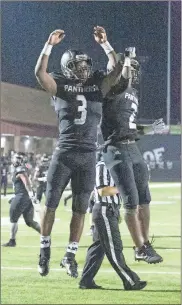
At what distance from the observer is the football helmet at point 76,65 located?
499 cm

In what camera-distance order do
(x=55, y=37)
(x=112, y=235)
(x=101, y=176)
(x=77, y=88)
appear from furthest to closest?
(x=112, y=235)
(x=101, y=176)
(x=77, y=88)
(x=55, y=37)

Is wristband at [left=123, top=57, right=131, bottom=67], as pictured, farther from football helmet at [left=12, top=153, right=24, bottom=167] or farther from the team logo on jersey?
football helmet at [left=12, top=153, right=24, bottom=167]

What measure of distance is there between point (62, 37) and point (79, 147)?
63cm

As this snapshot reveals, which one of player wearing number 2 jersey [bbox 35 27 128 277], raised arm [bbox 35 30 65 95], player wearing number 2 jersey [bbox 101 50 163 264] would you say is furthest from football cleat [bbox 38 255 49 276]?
raised arm [bbox 35 30 65 95]

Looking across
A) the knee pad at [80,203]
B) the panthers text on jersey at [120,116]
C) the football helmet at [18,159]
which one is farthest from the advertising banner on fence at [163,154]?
the knee pad at [80,203]

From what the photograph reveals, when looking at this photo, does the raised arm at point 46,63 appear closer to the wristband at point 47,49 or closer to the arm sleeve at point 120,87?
the wristband at point 47,49

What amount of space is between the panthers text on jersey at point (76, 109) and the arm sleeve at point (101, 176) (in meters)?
0.63

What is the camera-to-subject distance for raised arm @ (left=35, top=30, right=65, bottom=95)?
4.96m

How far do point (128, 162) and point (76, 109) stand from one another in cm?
59

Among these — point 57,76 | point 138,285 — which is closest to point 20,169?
point 138,285

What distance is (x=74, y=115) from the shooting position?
5.04 meters

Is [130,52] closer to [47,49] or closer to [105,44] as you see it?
[105,44]

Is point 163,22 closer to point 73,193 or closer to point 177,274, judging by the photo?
point 73,193

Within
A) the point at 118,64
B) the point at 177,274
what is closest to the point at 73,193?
the point at 118,64
